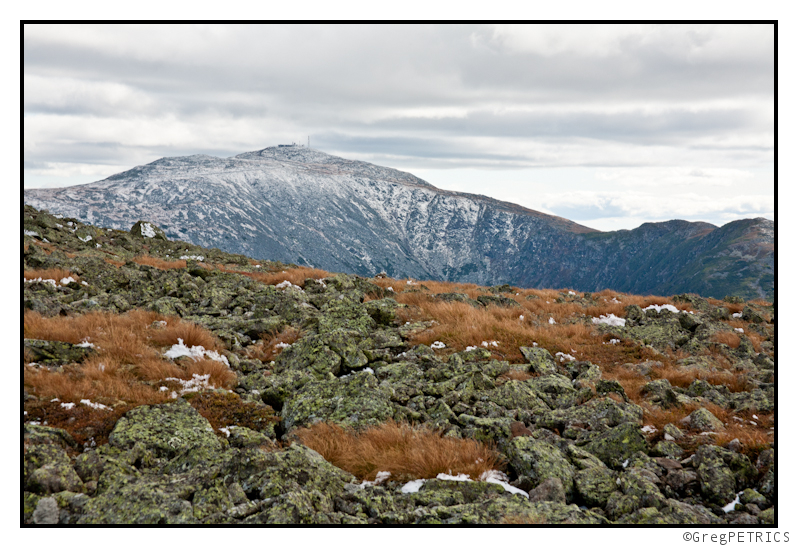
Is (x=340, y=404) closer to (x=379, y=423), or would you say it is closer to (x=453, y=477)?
(x=379, y=423)

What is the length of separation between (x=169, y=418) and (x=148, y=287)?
9.67 meters

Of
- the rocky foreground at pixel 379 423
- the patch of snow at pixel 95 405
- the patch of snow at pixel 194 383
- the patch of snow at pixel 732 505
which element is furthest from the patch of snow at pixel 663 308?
the patch of snow at pixel 95 405

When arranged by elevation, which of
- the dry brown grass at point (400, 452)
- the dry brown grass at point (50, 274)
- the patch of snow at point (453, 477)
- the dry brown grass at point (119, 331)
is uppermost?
the dry brown grass at point (50, 274)

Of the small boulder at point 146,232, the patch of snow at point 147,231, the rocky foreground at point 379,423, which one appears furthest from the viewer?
the patch of snow at point 147,231

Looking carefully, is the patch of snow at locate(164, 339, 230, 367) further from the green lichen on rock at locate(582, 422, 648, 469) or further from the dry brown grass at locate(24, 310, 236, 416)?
the green lichen on rock at locate(582, 422, 648, 469)

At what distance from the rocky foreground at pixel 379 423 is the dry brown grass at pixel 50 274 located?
311mm

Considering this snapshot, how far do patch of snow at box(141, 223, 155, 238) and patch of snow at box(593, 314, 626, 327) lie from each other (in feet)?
97.8

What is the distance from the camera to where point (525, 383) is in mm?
8758

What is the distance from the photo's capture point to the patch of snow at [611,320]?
1507 centimetres

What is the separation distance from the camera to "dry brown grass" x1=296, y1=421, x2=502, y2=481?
5684mm

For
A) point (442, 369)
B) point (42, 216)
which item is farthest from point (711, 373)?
point (42, 216)

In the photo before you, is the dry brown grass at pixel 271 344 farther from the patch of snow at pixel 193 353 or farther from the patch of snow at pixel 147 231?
the patch of snow at pixel 147 231

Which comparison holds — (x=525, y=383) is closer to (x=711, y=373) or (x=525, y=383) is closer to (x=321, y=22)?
(x=711, y=373)

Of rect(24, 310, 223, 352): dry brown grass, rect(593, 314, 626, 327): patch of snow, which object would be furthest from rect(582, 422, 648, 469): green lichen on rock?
rect(593, 314, 626, 327): patch of snow
